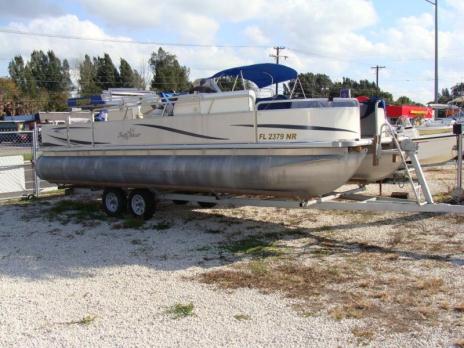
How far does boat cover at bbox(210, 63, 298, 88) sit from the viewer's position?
952 cm

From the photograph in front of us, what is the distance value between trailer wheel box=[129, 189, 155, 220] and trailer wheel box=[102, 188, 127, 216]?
0.27 metres

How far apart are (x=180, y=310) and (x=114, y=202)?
517cm

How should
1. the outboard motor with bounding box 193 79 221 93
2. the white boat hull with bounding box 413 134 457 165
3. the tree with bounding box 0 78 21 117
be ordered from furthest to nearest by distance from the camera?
the tree with bounding box 0 78 21 117
the white boat hull with bounding box 413 134 457 165
the outboard motor with bounding box 193 79 221 93

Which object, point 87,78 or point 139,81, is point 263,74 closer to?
point 139,81

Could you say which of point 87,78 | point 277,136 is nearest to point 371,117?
point 277,136

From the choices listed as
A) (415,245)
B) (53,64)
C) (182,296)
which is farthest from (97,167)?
(53,64)

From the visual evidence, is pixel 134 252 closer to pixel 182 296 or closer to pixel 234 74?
pixel 182 296

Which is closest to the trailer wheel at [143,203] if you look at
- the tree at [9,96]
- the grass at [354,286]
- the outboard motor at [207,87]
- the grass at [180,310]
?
the outboard motor at [207,87]

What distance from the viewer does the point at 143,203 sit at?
952cm

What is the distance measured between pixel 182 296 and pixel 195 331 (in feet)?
3.12

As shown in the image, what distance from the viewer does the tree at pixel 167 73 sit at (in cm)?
6519

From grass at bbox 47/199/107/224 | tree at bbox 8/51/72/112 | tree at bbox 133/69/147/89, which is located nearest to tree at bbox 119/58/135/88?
tree at bbox 133/69/147/89

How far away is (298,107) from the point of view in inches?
290

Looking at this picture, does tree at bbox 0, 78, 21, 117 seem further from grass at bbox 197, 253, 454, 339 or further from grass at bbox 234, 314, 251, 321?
grass at bbox 234, 314, 251, 321
